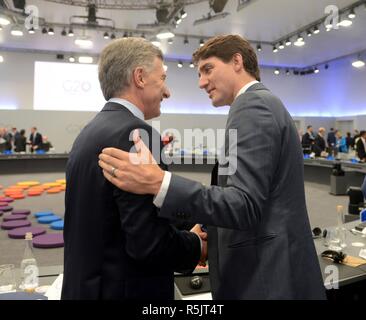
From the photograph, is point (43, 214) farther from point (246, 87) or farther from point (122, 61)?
point (246, 87)

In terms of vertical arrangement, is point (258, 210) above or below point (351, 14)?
below

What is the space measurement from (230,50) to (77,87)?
12264mm

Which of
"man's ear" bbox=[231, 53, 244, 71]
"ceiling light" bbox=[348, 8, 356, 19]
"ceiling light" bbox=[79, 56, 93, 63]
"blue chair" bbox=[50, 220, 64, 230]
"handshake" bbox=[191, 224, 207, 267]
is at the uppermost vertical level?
"ceiling light" bbox=[79, 56, 93, 63]

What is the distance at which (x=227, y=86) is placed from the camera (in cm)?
119

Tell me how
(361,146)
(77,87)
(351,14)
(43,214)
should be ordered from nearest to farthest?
(43,214) → (351,14) → (361,146) → (77,87)

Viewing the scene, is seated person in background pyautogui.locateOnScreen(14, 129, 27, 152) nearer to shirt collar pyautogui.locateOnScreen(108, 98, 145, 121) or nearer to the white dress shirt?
shirt collar pyautogui.locateOnScreen(108, 98, 145, 121)

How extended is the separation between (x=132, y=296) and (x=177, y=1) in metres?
7.04

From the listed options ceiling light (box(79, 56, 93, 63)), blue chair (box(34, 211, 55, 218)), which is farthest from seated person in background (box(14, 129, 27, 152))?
blue chair (box(34, 211, 55, 218))

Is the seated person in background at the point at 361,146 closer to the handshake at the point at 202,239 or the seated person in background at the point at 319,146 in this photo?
the seated person in background at the point at 319,146

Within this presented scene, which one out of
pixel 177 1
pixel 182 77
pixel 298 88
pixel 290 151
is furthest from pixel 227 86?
pixel 298 88

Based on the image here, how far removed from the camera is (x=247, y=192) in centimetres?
94

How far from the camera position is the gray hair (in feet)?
3.67

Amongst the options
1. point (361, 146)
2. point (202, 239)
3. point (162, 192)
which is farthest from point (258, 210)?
point (361, 146)

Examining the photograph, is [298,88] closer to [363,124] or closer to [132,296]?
[363,124]
